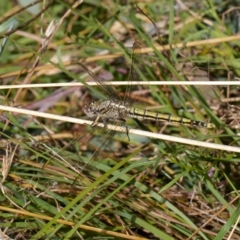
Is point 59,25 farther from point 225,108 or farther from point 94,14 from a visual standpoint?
point 225,108

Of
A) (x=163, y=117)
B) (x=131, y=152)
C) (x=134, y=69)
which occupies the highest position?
(x=134, y=69)

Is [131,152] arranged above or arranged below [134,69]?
below

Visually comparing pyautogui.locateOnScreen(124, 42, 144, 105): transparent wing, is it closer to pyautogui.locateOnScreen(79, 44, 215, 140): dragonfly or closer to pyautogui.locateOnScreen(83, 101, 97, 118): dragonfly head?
pyautogui.locateOnScreen(79, 44, 215, 140): dragonfly

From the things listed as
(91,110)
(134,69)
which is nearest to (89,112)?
(91,110)

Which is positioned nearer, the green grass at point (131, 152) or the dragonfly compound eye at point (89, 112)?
the green grass at point (131, 152)

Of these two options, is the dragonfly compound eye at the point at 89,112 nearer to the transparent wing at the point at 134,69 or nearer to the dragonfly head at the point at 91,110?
the dragonfly head at the point at 91,110

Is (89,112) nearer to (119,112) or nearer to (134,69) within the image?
(119,112)

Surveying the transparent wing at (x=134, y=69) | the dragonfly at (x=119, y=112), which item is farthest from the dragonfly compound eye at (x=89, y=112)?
the transparent wing at (x=134, y=69)
